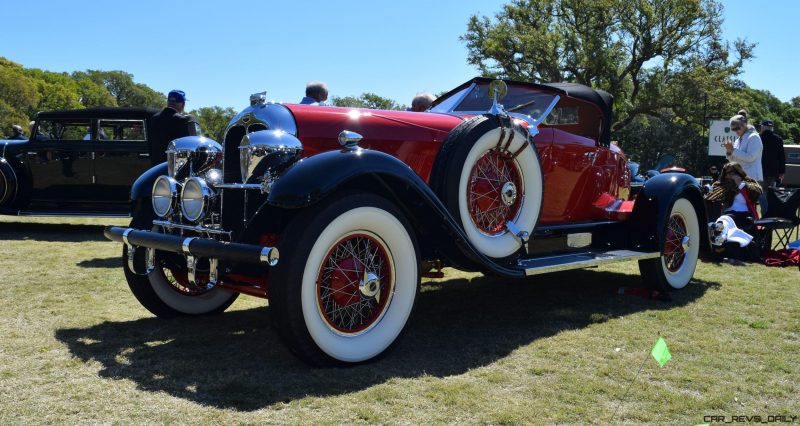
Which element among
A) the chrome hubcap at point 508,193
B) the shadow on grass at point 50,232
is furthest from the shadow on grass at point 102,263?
the chrome hubcap at point 508,193

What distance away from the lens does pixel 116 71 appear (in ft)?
300

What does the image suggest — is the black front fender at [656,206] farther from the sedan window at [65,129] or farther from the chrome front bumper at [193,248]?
the sedan window at [65,129]

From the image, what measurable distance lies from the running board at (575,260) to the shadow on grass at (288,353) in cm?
38

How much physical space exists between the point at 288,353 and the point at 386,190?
1.05 metres

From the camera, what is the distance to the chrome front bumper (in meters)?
3.04

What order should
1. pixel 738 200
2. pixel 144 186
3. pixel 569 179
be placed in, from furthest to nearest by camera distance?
pixel 738 200 → pixel 569 179 → pixel 144 186

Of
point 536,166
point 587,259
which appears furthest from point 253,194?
point 587,259

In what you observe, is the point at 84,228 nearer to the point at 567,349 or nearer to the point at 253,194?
the point at 253,194

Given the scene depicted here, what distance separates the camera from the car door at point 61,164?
31.8ft

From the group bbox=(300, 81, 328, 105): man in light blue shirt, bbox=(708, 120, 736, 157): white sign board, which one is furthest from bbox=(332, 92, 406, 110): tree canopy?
bbox=(708, 120, 736, 157): white sign board

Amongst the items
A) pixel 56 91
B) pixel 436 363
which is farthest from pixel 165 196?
pixel 56 91

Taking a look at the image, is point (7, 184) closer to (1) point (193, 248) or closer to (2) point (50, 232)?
(2) point (50, 232)

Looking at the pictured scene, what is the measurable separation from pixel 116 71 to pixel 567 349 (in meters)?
99.0

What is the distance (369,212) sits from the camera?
337 cm
